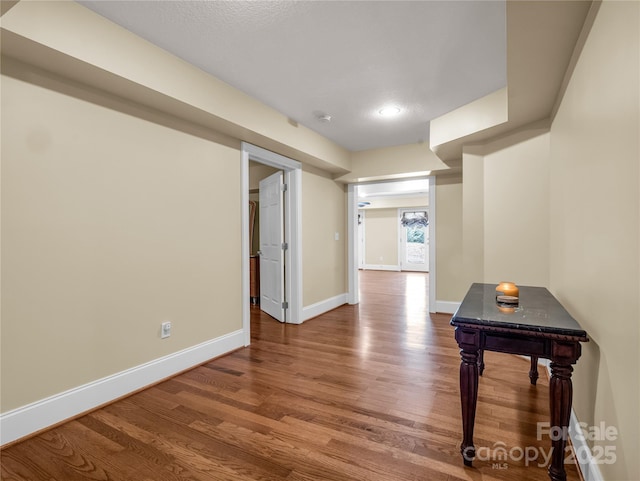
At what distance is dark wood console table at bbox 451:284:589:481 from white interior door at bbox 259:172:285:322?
306 cm

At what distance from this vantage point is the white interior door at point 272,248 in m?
4.51

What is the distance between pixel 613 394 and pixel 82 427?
2719 mm

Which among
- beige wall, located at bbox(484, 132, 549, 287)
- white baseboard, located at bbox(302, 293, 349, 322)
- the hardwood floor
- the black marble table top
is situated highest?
beige wall, located at bbox(484, 132, 549, 287)

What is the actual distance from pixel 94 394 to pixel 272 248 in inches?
112

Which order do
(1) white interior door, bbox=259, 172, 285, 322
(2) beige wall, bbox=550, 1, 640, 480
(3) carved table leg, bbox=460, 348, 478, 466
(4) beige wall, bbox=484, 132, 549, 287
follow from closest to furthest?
(2) beige wall, bbox=550, 1, 640, 480 → (3) carved table leg, bbox=460, 348, 478, 466 → (4) beige wall, bbox=484, 132, 549, 287 → (1) white interior door, bbox=259, 172, 285, 322

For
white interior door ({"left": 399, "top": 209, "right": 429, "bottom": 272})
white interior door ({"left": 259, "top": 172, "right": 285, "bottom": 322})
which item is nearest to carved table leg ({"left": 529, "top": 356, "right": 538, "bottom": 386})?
white interior door ({"left": 259, "top": 172, "right": 285, "bottom": 322})

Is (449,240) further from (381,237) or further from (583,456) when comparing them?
(381,237)

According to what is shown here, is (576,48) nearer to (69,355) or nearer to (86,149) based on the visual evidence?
(86,149)

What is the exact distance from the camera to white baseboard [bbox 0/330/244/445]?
1862 mm

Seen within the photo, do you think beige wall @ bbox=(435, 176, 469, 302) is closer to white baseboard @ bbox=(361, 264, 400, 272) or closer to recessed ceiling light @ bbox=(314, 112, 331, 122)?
recessed ceiling light @ bbox=(314, 112, 331, 122)

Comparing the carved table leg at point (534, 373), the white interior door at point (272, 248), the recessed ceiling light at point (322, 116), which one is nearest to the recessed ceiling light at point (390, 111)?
the recessed ceiling light at point (322, 116)

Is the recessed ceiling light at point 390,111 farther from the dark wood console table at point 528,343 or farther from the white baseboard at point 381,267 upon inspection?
the white baseboard at point 381,267

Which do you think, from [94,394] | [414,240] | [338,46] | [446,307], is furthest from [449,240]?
[414,240]

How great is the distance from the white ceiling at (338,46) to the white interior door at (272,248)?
1.42 meters
